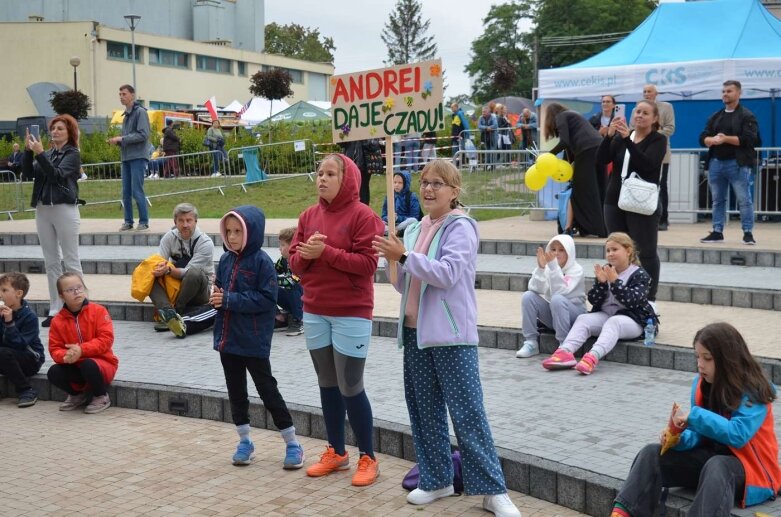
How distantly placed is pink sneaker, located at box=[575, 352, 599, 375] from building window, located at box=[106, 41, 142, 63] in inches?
2373

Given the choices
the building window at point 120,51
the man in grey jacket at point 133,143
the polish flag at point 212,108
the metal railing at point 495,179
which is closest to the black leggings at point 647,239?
the metal railing at point 495,179

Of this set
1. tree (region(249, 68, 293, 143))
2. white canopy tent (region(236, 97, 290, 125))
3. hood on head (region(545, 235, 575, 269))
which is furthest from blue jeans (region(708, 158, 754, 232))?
white canopy tent (region(236, 97, 290, 125))

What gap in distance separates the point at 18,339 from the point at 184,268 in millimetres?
2159

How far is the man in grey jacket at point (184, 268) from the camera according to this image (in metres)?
9.87

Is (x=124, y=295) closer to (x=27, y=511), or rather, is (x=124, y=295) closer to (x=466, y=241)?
(x=27, y=511)

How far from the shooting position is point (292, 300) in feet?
32.1

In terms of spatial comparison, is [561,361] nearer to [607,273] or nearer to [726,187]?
[607,273]

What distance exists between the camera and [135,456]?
6652 mm

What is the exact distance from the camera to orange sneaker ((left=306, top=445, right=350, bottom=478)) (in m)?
6.07

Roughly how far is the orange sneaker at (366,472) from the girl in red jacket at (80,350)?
2.78m

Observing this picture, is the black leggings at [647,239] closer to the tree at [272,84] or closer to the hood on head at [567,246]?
the hood on head at [567,246]

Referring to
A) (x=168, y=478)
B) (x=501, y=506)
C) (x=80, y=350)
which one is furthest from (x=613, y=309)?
(x=80, y=350)

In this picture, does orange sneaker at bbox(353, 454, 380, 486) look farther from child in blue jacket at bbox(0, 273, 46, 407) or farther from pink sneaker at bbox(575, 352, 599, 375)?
child in blue jacket at bbox(0, 273, 46, 407)

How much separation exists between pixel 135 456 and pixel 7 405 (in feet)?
7.09
